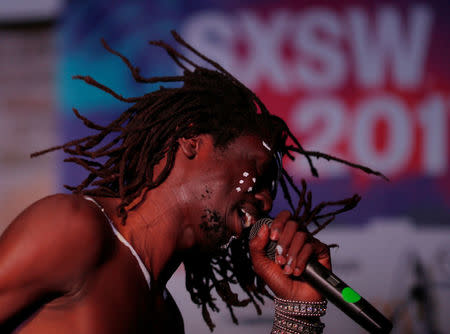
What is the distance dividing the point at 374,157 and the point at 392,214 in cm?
30

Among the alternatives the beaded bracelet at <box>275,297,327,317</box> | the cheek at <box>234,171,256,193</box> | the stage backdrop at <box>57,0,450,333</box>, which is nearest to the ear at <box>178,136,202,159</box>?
the cheek at <box>234,171,256,193</box>

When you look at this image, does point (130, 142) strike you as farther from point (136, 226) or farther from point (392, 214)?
point (392, 214)

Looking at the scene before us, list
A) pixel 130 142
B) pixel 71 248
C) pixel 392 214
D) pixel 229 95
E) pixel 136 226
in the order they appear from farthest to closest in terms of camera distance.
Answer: pixel 392 214
pixel 229 95
pixel 130 142
pixel 136 226
pixel 71 248

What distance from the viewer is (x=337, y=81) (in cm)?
294

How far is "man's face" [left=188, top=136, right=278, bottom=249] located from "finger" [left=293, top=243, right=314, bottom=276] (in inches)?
7.3

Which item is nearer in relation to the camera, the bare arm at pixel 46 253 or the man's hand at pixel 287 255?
the bare arm at pixel 46 253

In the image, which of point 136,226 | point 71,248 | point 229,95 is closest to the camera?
point 71,248

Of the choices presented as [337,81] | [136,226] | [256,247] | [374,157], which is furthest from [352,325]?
[136,226]

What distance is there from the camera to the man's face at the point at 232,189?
59.0 inches

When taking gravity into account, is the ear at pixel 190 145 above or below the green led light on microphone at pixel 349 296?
above

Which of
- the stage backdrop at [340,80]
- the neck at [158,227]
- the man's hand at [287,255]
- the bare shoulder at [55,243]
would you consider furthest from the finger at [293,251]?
the stage backdrop at [340,80]

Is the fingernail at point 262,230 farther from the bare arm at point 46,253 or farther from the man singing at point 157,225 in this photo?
the bare arm at point 46,253

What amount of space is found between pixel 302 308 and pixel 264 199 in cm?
30

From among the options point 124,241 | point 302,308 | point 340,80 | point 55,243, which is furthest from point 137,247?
point 340,80
